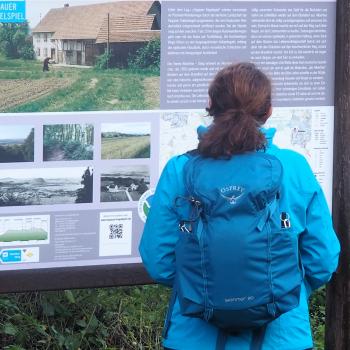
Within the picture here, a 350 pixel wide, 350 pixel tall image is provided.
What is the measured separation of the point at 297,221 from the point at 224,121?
447 mm

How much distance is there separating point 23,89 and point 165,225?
42.1 inches

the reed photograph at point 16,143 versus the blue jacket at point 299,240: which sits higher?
the reed photograph at point 16,143

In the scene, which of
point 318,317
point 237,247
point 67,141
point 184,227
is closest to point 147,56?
point 67,141

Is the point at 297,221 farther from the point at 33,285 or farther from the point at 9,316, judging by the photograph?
the point at 9,316

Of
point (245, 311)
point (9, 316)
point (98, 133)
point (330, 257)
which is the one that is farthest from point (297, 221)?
point (9, 316)

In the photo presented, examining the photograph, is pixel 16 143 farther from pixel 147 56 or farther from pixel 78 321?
pixel 78 321

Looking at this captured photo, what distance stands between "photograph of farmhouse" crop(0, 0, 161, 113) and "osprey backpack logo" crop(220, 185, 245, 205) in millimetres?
1186

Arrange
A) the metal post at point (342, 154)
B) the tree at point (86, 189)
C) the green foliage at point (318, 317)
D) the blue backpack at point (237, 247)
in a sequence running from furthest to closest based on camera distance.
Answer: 1. the green foliage at point (318, 317)
2. the metal post at point (342, 154)
3. the tree at point (86, 189)
4. the blue backpack at point (237, 247)

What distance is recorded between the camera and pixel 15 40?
12.5 feet

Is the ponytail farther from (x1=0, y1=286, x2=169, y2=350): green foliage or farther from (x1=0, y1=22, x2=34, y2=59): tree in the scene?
(x1=0, y1=286, x2=169, y2=350): green foliage

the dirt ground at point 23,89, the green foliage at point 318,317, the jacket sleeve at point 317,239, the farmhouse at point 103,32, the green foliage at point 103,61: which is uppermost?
the farmhouse at point 103,32

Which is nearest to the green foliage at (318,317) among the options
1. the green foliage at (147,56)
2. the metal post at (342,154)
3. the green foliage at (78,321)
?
the green foliage at (78,321)

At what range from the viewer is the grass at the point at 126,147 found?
3.95 metres

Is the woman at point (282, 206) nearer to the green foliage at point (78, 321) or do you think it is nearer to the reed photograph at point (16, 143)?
the reed photograph at point (16, 143)
